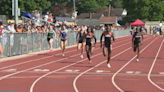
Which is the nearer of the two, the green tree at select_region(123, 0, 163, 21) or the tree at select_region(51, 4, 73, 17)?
the green tree at select_region(123, 0, 163, 21)

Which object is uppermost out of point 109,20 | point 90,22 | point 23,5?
point 23,5

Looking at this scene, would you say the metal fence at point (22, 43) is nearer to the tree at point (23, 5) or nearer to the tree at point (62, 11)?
the tree at point (23, 5)

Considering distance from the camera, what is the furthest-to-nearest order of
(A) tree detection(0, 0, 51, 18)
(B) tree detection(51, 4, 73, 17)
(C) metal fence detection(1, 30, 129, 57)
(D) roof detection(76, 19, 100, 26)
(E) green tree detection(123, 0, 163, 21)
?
(B) tree detection(51, 4, 73, 17) < (E) green tree detection(123, 0, 163, 21) < (D) roof detection(76, 19, 100, 26) < (A) tree detection(0, 0, 51, 18) < (C) metal fence detection(1, 30, 129, 57)

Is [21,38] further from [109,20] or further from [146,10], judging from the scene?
[109,20]

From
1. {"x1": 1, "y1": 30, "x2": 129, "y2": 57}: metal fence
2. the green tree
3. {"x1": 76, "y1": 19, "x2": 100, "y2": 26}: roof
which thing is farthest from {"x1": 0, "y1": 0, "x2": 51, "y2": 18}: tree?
the green tree

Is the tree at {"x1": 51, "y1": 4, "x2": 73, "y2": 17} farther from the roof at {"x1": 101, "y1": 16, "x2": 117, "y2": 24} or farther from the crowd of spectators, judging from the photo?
the crowd of spectators

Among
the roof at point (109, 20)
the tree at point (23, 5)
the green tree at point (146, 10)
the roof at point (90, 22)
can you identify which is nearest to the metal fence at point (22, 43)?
the tree at point (23, 5)

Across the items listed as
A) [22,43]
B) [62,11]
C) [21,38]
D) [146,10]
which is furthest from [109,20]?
[21,38]

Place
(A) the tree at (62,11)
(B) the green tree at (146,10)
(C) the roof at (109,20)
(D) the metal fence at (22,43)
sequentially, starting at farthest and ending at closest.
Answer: (C) the roof at (109,20), (A) the tree at (62,11), (B) the green tree at (146,10), (D) the metal fence at (22,43)

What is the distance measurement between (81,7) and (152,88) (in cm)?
12226

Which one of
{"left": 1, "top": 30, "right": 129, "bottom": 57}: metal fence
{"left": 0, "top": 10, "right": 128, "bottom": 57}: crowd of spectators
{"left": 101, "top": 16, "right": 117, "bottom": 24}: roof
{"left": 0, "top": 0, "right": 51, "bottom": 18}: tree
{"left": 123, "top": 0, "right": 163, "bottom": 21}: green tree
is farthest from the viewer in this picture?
{"left": 101, "top": 16, "right": 117, "bottom": 24}: roof

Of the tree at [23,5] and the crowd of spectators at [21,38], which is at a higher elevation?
the tree at [23,5]

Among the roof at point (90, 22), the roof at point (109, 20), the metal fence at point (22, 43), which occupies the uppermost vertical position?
the roof at point (109, 20)

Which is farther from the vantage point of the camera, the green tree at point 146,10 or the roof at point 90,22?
the green tree at point 146,10
